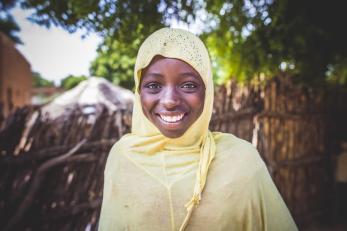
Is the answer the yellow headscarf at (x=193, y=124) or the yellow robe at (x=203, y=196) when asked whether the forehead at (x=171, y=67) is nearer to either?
the yellow headscarf at (x=193, y=124)

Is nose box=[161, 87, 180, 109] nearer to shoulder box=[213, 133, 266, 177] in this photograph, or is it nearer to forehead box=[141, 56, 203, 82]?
forehead box=[141, 56, 203, 82]

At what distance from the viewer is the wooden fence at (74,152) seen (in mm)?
3695

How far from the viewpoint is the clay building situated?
640 inches

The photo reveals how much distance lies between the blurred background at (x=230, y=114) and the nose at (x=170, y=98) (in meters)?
1.24

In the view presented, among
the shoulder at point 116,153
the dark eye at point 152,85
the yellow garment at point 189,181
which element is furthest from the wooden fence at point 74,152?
the dark eye at point 152,85

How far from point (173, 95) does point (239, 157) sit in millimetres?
443

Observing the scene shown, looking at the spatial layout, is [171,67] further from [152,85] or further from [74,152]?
[74,152]

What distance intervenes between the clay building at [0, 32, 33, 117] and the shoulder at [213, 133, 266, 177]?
533 inches

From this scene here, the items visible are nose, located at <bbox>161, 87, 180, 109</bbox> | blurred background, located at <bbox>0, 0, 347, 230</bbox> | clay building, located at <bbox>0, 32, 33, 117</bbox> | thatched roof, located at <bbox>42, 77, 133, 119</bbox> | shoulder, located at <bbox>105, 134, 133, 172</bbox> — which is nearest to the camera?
nose, located at <bbox>161, 87, 180, 109</bbox>

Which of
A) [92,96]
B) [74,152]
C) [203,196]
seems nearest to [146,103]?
[203,196]

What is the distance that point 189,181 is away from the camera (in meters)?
1.69

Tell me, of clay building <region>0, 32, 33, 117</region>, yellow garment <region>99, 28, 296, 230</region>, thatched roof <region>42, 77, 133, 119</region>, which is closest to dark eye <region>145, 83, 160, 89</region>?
yellow garment <region>99, 28, 296, 230</region>

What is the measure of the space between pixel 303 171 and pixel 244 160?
519 cm

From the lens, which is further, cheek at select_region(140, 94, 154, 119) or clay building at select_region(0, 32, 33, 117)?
clay building at select_region(0, 32, 33, 117)
